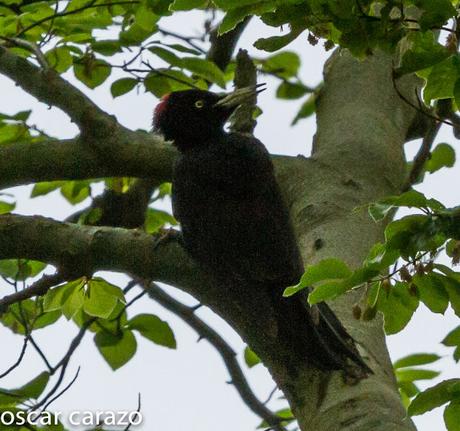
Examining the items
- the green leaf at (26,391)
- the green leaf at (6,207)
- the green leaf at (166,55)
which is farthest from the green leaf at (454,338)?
the green leaf at (6,207)

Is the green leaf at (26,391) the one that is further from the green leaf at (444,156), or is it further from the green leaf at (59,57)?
the green leaf at (444,156)

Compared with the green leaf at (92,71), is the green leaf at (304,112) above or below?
above

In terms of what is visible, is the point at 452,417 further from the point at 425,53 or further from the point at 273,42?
the point at 273,42

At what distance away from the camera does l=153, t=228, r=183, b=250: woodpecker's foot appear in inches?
145

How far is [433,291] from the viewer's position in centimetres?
256

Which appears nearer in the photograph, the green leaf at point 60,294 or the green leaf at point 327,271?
the green leaf at point 327,271

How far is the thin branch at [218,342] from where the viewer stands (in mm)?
5420

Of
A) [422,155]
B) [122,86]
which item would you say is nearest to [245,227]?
[422,155]

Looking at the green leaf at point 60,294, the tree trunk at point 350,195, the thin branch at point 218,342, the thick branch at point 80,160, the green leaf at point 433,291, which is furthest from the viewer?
the thin branch at point 218,342

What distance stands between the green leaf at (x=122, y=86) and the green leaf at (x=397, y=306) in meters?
2.67

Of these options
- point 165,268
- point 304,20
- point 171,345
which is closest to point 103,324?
point 171,345

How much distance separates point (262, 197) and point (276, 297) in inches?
22.9

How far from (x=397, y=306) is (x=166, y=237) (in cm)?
126

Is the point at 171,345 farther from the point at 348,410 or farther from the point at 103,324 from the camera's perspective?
the point at 348,410
